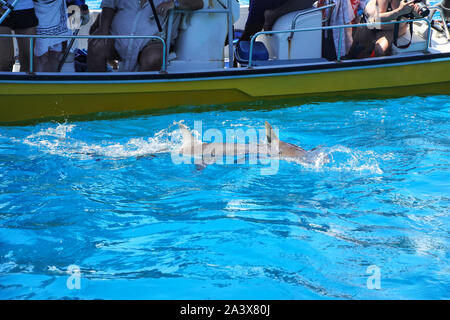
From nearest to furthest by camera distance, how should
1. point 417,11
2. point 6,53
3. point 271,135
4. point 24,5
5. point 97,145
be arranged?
1. point 271,135
2. point 97,145
3. point 24,5
4. point 6,53
5. point 417,11

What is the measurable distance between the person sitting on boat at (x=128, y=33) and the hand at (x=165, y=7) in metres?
0.03

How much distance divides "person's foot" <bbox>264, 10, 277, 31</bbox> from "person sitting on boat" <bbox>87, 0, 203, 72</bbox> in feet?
3.73

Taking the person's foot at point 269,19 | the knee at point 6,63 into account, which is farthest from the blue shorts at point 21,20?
the person's foot at point 269,19

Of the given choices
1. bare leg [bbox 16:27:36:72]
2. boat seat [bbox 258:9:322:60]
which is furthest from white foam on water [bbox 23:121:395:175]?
boat seat [bbox 258:9:322:60]

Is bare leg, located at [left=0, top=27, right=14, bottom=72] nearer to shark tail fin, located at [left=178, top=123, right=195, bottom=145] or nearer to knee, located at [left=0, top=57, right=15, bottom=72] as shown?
knee, located at [left=0, top=57, right=15, bottom=72]

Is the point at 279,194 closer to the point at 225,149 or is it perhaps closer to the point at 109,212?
the point at 225,149

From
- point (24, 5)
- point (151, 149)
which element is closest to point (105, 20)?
point (24, 5)

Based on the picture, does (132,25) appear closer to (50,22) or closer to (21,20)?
(50,22)

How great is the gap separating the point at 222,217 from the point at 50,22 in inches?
176

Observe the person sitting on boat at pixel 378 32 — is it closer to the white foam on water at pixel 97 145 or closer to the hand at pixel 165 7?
the hand at pixel 165 7

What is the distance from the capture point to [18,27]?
24.3 feet

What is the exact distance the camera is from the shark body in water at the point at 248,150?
5840 millimetres

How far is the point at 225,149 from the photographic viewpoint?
6020 millimetres
